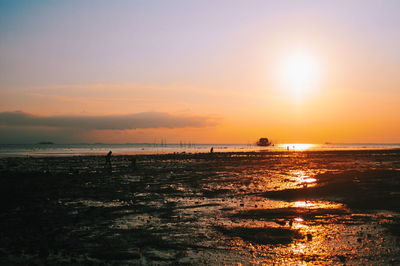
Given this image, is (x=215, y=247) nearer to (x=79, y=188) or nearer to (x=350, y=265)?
(x=350, y=265)

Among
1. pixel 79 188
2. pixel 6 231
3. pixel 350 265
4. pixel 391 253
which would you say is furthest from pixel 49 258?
pixel 79 188

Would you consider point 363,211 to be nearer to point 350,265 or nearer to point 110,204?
point 350,265

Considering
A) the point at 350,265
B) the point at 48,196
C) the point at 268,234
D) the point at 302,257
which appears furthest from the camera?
the point at 48,196

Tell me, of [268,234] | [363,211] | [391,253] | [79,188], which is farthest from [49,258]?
[79,188]

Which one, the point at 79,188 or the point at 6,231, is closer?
the point at 6,231

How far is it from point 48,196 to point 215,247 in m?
14.4

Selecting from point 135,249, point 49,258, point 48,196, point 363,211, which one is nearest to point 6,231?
point 49,258

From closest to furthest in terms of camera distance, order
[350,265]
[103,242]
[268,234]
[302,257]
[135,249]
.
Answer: [350,265] < [302,257] < [135,249] < [103,242] < [268,234]

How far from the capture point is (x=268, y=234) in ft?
38.6

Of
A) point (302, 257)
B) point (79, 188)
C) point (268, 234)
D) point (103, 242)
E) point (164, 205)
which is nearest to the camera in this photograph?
point (302, 257)

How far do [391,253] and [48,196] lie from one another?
18569 millimetres

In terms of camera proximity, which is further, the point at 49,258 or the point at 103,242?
the point at 103,242

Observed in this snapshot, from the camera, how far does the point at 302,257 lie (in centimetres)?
949

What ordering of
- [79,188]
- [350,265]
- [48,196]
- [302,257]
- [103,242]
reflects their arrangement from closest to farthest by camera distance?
1. [350,265]
2. [302,257]
3. [103,242]
4. [48,196]
5. [79,188]
